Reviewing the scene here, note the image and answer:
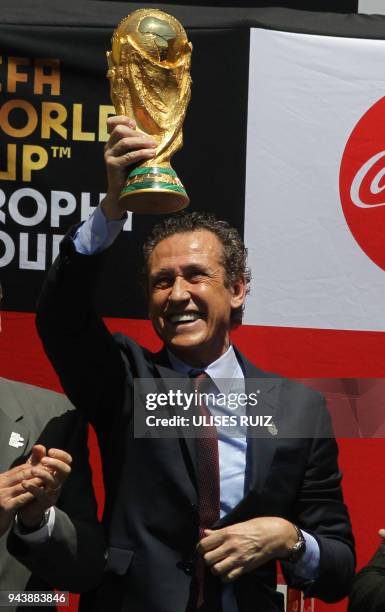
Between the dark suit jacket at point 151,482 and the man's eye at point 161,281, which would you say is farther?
the man's eye at point 161,281

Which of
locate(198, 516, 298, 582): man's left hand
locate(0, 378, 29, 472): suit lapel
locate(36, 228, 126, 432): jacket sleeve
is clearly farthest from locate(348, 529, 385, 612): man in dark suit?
locate(0, 378, 29, 472): suit lapel

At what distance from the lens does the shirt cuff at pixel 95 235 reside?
3.02 meters

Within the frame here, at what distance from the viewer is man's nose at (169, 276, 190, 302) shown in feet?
10.9

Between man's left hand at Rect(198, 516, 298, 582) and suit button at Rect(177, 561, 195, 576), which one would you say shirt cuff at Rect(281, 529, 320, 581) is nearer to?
man's left hand at Rect(198, 516, 298, 582)

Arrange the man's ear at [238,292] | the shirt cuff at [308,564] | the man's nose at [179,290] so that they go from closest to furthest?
the shirt cuff at [308,564], the man's nose at [179,290], the man's ear at [238,292]

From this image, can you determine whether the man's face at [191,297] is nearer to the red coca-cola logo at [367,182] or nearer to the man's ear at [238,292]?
the man's ear at [238,292]

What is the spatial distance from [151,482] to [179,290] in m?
0.50

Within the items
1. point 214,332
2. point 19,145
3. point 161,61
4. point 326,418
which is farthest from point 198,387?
point 19,145

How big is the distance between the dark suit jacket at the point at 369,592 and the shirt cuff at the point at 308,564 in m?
0.13

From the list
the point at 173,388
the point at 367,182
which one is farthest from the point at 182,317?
the point at 367,182

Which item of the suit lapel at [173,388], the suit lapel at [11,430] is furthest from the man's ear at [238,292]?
the suit lapel at [11,430]

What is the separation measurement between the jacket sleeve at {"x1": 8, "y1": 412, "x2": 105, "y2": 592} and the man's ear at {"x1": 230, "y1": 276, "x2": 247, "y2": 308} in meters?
0.65

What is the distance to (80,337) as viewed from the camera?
122 inches

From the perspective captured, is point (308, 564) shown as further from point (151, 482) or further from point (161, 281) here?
point (161, 281)
